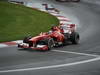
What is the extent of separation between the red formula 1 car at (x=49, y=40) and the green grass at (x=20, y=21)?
2578 millimetres

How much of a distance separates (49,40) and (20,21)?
8445mm

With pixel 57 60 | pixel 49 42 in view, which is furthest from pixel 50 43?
pixel 57 60

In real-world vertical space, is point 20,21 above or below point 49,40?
above

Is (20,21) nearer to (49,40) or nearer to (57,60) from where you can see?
(49,40)

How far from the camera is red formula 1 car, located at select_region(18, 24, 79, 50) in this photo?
18812mm

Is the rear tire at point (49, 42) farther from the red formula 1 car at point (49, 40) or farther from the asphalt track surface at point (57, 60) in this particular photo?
the asphalt track surface at point (57, 60)

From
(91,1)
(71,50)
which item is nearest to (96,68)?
(71,50)

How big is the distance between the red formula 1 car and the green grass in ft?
8.46

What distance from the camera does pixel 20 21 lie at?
27.2 m

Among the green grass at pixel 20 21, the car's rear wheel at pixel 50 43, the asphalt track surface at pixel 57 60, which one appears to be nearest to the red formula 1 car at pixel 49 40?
the car's rear wheel at pixel 50 43

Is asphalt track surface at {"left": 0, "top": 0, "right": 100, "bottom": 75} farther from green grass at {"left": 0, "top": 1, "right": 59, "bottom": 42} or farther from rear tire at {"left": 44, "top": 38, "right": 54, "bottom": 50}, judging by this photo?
green grass at {"left": 0, "top": 1, "right": 59, "bottom": 42}

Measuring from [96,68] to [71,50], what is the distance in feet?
12.9

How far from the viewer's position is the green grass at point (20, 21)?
917 inches

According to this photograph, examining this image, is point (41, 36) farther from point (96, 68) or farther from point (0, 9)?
point (0, 9)
